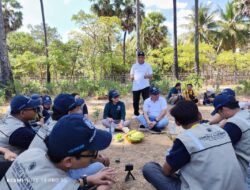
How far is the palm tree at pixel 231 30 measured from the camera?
93.6 feet

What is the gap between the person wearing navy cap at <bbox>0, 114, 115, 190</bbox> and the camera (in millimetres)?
1382

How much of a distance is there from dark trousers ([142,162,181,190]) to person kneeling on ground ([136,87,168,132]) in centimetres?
Result: 306

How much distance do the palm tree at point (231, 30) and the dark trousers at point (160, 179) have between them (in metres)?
28.3

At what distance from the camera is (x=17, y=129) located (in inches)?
108

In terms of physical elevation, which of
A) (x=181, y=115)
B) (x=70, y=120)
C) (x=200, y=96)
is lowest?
(x=200, y=96)

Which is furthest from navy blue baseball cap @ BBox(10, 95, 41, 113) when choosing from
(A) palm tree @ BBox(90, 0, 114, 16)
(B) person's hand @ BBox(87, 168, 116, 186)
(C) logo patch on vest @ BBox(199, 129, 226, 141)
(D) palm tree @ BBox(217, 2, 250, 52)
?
(D) palm tree @ BBox(217, 2, 250, 52)

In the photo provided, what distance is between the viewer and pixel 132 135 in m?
5.15

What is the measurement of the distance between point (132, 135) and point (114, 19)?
17010 mm

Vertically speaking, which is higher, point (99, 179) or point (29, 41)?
point (29, 41)

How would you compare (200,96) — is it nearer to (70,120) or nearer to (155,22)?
(70,120)

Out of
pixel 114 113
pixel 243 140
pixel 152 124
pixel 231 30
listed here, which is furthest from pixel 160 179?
pixel 231 30

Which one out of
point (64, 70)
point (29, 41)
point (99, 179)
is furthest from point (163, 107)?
point (29, 41)

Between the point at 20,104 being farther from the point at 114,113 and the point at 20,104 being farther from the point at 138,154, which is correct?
the point at 114,113

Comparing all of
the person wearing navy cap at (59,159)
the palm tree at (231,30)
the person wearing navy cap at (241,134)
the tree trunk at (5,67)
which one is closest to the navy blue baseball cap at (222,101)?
the person wearing navy cap at (241,134)
